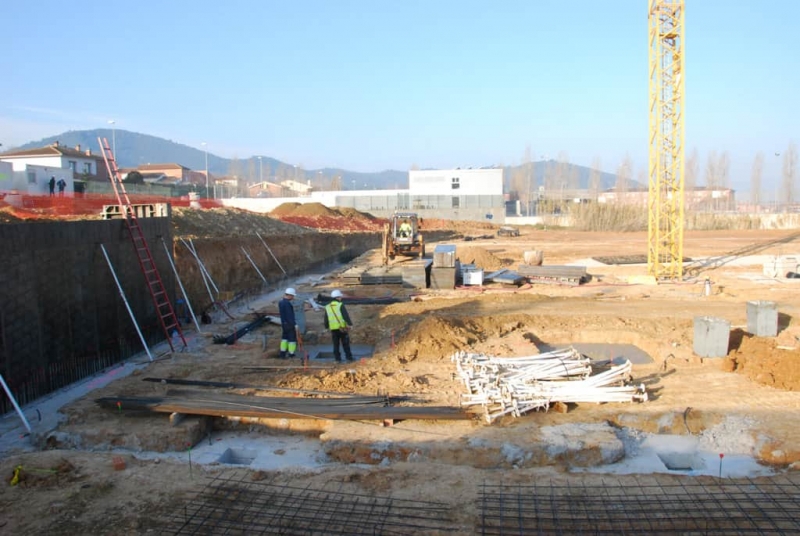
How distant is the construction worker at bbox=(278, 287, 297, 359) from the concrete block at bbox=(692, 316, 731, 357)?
788 cm

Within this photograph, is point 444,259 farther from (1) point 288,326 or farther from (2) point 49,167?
(2) point 49,167

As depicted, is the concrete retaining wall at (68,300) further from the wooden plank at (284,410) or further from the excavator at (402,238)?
the excavator at (402,238)

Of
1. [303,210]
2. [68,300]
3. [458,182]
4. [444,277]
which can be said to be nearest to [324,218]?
[303,210]

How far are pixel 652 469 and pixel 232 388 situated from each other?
6.30 metres

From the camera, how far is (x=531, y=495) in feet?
20.5

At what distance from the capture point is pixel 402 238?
24.4 meters

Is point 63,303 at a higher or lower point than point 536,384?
higher

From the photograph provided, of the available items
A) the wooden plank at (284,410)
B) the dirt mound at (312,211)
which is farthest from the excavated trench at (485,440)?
the dirt mound at (312,211)

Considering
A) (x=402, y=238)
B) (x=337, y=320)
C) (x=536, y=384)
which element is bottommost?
(x=536, y=384)

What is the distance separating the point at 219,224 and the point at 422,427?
773 inches

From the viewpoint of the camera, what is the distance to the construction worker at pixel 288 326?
1166 cm

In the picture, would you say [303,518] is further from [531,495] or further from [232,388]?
[232,388]

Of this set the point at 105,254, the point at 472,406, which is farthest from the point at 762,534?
the point at 105,254

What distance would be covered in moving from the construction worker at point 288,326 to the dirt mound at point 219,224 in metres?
10.8
